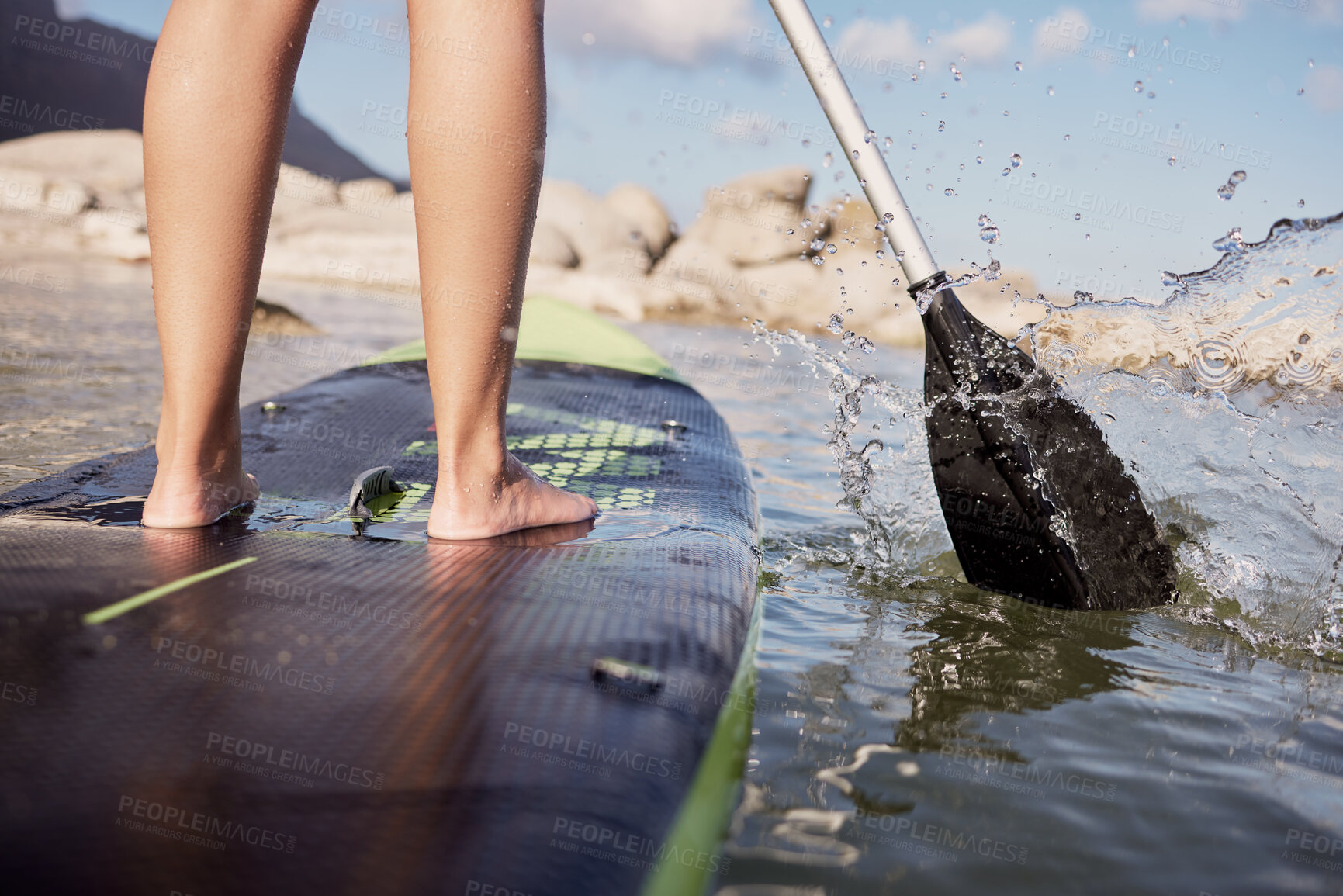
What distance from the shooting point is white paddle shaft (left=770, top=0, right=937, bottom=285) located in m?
1.34

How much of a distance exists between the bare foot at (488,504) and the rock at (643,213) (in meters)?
14.9

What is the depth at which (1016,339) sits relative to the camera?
1.42 meters

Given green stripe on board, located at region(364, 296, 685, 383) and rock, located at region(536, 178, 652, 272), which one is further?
rock, located at region(536, 178, 652, 272)

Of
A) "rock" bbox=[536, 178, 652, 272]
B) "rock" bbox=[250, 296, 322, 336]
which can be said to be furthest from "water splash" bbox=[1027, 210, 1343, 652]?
"rock" bbox=[536, 178, 652, 272]

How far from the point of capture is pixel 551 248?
48.3 ft

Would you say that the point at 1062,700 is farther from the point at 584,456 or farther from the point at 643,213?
the point at 643,213

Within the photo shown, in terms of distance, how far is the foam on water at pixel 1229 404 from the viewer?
1355 mm

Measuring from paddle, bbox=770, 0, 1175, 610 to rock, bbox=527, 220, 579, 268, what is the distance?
1346 centimetres

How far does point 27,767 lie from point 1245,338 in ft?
5.25

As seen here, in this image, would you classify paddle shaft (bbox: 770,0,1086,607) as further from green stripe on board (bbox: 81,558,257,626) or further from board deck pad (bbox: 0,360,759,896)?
green stripe on board (bbox: 81,558,257,626)

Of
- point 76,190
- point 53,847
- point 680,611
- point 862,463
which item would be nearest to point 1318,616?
point 862,463

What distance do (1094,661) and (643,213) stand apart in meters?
15.8

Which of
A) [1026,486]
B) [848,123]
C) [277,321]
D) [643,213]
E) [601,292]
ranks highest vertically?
[643,213]

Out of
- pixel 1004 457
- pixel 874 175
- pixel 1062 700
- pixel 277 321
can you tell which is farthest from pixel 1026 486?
pixel 277 321
